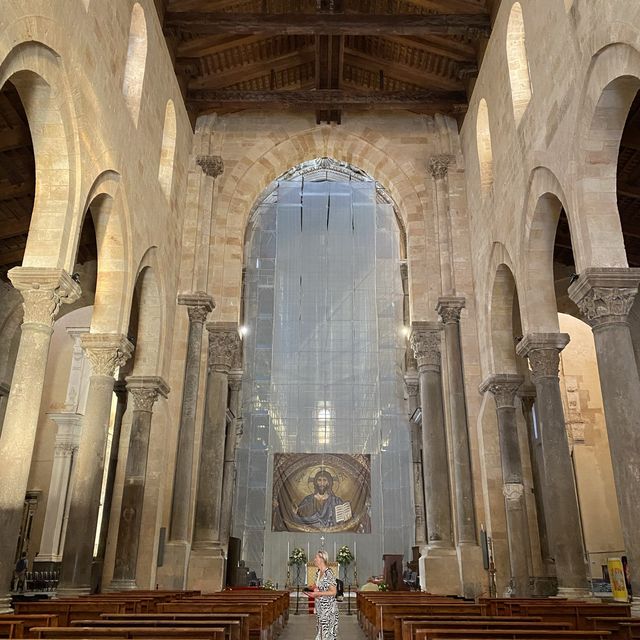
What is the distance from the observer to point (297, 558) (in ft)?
65.6

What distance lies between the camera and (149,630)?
415 centimetres

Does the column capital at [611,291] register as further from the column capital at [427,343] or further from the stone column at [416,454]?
the stone column at [416,454]

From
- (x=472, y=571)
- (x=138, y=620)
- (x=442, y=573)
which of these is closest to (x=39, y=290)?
(x=138, y=620)

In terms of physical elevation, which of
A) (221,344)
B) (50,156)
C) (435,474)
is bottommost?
(435,474)

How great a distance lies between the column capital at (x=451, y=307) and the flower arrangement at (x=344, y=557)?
29.9 feet

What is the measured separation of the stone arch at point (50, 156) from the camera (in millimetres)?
8539

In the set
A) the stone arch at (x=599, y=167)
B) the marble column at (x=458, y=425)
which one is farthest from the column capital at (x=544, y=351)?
the marble column at (x=458, y=425)

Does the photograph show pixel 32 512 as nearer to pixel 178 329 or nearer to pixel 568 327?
pixel 178 329

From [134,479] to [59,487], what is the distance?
4.59 m

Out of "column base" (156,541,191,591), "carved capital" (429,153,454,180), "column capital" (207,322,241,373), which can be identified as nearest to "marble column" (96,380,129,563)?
"column base" (156,541,191,591)

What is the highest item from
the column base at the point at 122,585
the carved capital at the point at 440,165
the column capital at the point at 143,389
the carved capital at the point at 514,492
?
the carved capital at the point at 440,165

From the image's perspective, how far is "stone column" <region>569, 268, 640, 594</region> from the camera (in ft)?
25.1

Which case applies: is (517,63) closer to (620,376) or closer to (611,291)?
(611,291)

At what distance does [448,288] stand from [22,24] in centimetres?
1019
